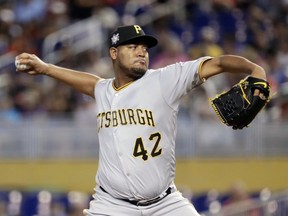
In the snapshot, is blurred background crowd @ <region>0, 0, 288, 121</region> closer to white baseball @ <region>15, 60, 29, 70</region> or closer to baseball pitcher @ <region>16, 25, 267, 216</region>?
white baseball @ <region>15, 60, 29, 70</region>

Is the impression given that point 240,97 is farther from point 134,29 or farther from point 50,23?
point 50,23

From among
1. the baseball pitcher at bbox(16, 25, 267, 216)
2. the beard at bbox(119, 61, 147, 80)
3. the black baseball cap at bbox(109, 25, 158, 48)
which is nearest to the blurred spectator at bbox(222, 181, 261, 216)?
the baseball pitcher at bbox(16, 25, 267, 216)

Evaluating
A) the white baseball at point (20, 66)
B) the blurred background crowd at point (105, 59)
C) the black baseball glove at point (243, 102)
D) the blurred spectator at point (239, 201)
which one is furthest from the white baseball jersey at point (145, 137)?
the blurred background crowd at point (105, 59)

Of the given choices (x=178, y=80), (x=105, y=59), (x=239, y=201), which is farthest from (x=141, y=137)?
(x=105, y=59)

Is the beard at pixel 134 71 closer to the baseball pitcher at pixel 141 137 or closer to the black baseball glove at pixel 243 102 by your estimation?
the baseball pitcher at pixel 141 137

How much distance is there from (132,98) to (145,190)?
29.6 inches

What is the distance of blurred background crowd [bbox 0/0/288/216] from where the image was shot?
14211 mm

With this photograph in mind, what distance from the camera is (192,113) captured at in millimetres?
14438

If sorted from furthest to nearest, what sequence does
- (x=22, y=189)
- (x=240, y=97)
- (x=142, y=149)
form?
(x=22, y=189)
(x=142, y=149)
(x=240, y=97)

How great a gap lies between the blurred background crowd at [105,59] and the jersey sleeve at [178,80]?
3648 mm

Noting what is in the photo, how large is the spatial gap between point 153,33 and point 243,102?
887 centimetres

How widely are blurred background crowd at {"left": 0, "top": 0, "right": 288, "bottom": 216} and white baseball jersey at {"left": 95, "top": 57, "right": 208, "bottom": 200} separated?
3569 mm

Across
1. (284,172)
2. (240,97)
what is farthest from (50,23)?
(240,97)

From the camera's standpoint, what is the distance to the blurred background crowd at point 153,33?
1498cm
